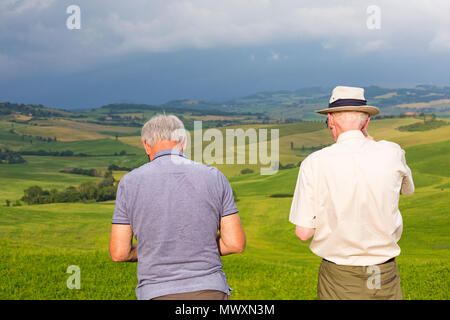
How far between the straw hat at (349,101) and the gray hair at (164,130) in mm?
1656

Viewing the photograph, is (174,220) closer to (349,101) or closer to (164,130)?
(164,130)

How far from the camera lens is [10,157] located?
149 m

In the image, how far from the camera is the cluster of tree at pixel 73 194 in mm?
92844

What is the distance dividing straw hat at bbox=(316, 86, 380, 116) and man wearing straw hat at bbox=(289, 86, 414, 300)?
293mm

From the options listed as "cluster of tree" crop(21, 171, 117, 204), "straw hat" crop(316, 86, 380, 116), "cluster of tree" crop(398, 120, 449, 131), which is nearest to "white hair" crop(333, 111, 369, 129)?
"straw hat" crop(316, 86, 380, 116)

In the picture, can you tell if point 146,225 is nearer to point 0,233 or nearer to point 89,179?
point 0,233

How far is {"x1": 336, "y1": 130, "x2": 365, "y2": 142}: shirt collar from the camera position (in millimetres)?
4558

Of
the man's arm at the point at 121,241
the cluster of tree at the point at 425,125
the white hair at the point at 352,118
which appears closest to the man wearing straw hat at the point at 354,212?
the white hair at the point at 352,118

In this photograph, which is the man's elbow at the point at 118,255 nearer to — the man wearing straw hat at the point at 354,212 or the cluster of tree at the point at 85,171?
the man wearing straw hat at the point at 354,212

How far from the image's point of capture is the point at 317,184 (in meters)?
4.39

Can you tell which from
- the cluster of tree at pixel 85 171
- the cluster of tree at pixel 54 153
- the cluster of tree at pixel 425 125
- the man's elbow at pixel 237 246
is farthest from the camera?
the cluster of tree at pixel 54 153

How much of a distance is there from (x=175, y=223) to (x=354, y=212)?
1.73m

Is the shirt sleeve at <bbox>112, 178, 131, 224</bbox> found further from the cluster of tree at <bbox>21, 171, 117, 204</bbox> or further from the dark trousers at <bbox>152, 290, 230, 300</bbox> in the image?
the cluster of tree at <bbox>21, 171, 117, 204</bbox>
